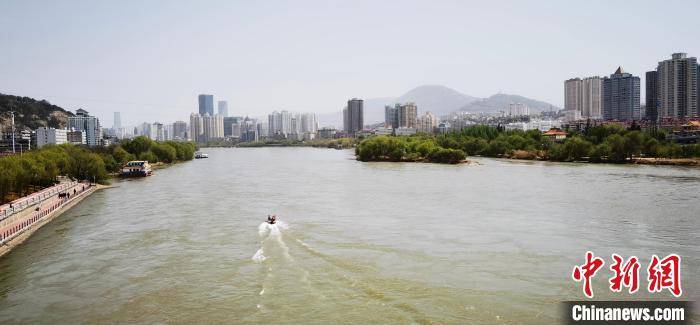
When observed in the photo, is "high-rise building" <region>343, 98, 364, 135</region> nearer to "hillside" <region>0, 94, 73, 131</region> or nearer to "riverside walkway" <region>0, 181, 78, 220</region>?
"hillside" <region>0, 94, 73, 131</region>

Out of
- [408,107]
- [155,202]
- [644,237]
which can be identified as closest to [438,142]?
[155,202]

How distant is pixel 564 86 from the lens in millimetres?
161500

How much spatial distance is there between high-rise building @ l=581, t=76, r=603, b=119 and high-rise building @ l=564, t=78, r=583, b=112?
1255 millimetres

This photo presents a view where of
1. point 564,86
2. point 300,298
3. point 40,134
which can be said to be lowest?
point 300,298

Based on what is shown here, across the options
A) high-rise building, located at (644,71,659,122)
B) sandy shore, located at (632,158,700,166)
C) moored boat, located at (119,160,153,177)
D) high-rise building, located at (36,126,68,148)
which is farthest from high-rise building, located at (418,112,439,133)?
moored boat, located at (119,160,153,177)

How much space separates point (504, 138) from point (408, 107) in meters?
104

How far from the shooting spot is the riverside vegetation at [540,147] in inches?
1748

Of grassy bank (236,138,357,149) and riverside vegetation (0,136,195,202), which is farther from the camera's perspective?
grassy bank (236,138,357,149)

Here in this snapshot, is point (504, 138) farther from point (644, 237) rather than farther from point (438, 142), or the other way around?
point (644, 237)

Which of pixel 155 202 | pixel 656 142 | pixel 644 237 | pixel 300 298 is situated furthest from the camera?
pixel 656 142

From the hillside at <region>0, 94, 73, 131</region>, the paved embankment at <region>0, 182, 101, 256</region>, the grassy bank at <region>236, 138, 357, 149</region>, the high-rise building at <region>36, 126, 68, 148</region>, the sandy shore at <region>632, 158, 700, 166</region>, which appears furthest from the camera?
the grassy bank at <region>236, 138, 357, 149</region>

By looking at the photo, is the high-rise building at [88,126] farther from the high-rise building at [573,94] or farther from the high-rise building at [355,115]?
the high-rise building at [573,94]

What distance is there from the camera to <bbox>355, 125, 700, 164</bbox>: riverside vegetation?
1748 inches

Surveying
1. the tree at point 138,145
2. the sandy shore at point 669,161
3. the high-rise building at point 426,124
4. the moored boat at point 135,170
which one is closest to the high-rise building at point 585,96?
the high-rise building at point 426,124
